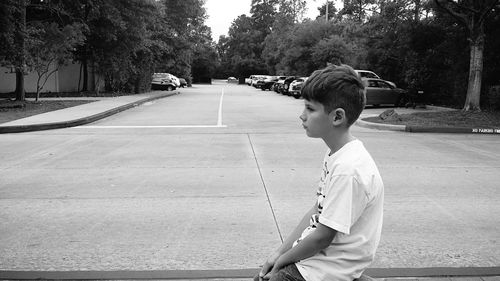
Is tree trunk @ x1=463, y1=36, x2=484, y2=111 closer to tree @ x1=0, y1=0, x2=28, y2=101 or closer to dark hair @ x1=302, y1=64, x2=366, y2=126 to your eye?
dark hair @ x1=302, y1=64, x2=366, y2=126

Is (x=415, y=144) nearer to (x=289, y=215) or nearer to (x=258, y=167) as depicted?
(x=258, y=167)

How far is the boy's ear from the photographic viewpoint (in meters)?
Result: 1.86

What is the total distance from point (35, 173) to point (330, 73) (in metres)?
7.11

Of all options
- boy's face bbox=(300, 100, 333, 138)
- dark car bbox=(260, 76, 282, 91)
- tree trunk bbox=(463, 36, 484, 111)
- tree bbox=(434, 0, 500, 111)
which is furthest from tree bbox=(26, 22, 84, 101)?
dark car bbox=(260, 76, 282, 91)

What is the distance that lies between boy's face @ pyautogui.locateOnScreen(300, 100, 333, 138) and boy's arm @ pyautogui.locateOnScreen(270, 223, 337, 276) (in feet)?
1.24

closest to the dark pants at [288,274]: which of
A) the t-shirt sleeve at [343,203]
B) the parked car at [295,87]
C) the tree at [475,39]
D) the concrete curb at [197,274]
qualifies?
the t-shirt sleeve at [343,203]

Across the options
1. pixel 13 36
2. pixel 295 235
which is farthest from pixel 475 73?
pixel 13 36

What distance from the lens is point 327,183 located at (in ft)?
6.19

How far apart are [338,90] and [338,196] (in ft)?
1.34

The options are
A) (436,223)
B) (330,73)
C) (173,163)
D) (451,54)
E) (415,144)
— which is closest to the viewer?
(330,73)

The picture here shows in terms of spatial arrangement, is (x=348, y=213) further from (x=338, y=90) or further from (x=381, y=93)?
(x=381, y=93)

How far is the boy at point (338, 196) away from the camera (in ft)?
5.91

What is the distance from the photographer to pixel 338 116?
188 centimetres

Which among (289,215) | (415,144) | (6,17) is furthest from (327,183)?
(6,17)
